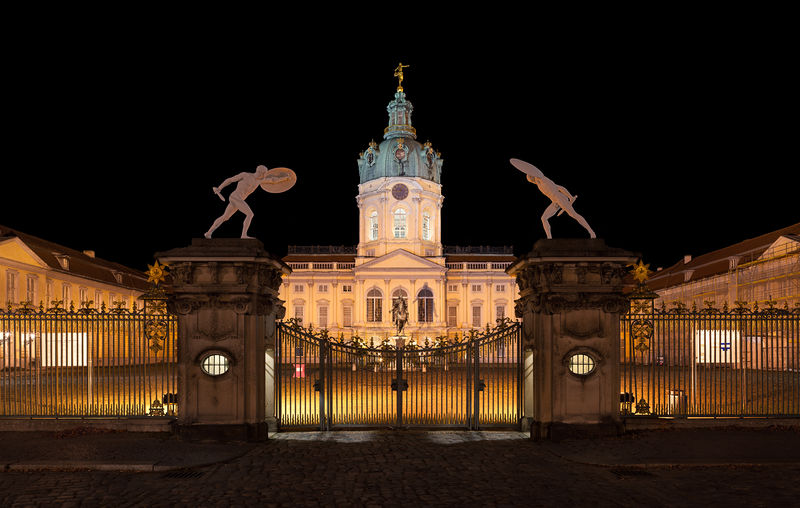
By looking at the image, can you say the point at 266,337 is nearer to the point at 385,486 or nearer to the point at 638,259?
the point at 385,486

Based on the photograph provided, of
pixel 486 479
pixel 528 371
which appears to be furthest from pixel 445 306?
pixel 486 479

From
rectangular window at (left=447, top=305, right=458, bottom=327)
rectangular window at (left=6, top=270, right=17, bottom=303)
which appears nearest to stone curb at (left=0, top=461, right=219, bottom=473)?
rectangular window at (left=6, top=270, right=17, bottom=303)

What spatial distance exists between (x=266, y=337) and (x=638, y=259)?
740 centimetres

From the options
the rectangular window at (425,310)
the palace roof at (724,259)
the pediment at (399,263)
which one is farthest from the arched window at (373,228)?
the palace roof at (724,259)

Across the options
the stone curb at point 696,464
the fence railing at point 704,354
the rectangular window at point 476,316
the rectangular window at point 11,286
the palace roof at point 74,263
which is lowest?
the rectangular window at point 476,316

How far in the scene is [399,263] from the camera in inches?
2714

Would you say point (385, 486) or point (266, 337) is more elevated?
point (266, 337)

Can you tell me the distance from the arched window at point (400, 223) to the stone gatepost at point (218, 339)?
59.2m

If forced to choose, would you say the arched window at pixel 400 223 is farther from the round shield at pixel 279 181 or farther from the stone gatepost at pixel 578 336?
the stone gatepost at pixel 578 336

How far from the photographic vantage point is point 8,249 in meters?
41.6

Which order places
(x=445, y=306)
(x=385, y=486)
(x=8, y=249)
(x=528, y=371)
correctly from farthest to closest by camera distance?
(x=445, y=306)
(x=8, y=249)
(x=528, y=371)
(x=385, y=486)

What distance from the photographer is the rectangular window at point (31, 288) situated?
4316 cm

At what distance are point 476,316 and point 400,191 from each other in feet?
49.7

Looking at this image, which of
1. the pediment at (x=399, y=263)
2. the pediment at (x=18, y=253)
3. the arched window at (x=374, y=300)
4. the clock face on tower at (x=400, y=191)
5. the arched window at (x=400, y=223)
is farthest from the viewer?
the arched window at (x=400, y=223)
